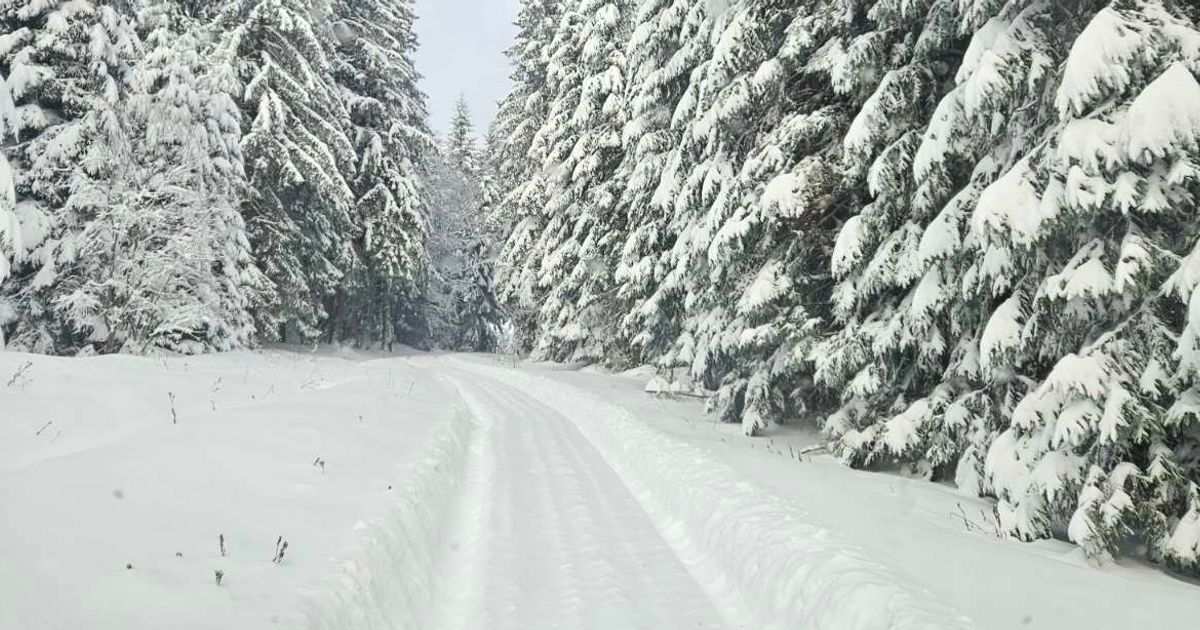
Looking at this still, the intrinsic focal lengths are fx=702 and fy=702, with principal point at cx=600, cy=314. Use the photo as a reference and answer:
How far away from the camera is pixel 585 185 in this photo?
2556 centimetres

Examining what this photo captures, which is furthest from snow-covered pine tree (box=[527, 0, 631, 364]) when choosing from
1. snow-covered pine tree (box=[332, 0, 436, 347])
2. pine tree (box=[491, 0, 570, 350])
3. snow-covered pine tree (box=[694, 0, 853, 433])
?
snow-covered pine tree (box=[694, 0, 853, 433])

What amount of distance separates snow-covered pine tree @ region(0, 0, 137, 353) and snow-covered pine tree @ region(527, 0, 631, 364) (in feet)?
42.5

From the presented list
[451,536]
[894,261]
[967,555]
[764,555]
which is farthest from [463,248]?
[967,555]

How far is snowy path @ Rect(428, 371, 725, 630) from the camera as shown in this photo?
17.7 ft

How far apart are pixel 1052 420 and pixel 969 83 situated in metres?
3.33

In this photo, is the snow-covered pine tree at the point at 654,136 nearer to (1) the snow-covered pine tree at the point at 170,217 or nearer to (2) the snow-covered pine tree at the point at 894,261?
(2) the snow-covered pine tree at the point at 894,261

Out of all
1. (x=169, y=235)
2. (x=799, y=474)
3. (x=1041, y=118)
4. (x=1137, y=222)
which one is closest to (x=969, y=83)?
(x=1041, y=118)

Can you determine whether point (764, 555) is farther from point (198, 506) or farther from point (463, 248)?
point (463, 248)

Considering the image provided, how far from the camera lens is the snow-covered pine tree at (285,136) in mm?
23516

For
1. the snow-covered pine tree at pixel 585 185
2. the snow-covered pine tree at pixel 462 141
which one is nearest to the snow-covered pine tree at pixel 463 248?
the snow-covered pine tree at pixel 462 141

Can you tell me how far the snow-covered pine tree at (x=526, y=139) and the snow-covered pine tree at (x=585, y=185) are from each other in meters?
0.94

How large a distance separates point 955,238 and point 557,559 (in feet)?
18.2

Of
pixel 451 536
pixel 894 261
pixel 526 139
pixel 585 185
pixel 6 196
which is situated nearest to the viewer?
pixel 451 536

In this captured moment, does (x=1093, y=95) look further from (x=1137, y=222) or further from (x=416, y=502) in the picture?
(x=416, y=502)
